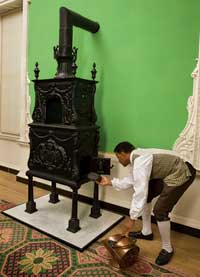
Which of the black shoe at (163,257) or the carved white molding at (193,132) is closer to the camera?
the black shoe at (163,257)

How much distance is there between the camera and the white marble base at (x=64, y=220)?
2.28 meters

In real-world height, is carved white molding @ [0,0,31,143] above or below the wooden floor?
above

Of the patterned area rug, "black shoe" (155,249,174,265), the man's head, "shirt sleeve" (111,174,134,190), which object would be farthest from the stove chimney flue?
"black shoe" (155,249,174,265)

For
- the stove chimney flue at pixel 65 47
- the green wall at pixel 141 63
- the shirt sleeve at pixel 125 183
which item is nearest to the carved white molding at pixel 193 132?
the green wall at pixel 141 63

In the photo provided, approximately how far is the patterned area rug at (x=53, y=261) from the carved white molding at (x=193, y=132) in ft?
3.46

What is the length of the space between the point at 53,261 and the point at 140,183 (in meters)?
0.93

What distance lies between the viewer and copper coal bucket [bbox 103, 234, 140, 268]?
73.6 inches

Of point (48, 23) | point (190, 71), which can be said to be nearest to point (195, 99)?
point (190, 71)

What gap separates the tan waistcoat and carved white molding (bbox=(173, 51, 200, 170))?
42cm

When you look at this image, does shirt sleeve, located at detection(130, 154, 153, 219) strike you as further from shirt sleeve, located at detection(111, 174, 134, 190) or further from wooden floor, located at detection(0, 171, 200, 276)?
wooden floor, located at detection(0, 171, 200, 276)

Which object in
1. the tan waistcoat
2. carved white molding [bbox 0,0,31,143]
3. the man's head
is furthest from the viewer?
carved white molding [bbox 0,0,31,143]

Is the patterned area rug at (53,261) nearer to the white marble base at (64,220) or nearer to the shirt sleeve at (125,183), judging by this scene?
the white marble base at (64,220)

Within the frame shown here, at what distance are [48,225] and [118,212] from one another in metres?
0.84

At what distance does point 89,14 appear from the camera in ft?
9.85
